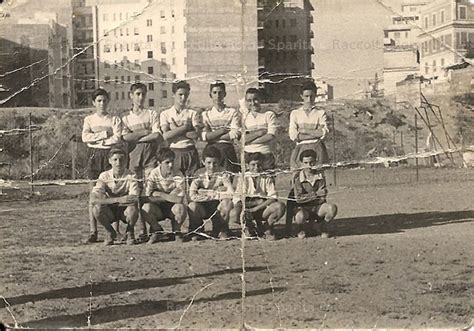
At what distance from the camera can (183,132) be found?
2.60m

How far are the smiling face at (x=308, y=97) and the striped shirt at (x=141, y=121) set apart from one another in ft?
1.82

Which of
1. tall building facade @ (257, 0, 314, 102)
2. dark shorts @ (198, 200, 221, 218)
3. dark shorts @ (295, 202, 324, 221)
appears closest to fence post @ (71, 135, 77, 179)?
dark shorts @ (198, 200, 221, 218)

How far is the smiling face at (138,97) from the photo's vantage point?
258 centimetres

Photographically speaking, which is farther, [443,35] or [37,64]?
[37,64]

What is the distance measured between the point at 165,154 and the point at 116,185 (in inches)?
8.6

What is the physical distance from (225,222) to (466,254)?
2.99ft

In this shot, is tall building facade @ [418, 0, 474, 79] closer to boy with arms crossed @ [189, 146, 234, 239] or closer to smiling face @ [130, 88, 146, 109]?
boy with arms crossed @ [189, 146, 234, 239]

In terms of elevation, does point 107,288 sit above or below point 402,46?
below

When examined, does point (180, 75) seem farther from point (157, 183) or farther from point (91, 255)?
point (91, 255)

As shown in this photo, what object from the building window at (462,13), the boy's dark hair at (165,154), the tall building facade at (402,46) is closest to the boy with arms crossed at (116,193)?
the boy's dark hair at (165,154)

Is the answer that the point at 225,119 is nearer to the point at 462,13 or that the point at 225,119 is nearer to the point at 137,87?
the point at 137,87

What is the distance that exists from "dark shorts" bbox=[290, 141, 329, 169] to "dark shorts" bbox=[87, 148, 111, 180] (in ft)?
2.30

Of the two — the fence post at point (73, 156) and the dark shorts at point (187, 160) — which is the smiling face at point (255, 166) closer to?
the dark shorts at point (187, 160)

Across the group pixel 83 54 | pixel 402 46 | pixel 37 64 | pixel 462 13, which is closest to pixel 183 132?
pixel 83 54
